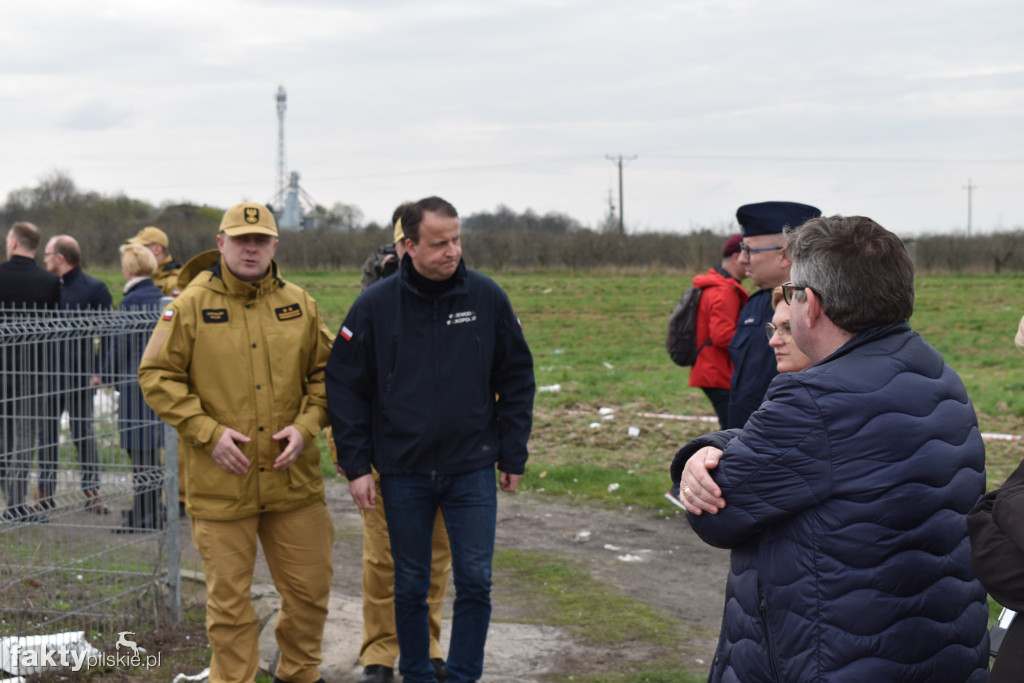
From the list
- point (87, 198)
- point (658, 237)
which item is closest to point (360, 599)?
point (658, 237)

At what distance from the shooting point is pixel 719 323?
22.7 feet

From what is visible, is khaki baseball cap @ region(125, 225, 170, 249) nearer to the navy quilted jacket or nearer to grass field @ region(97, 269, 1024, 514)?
grass field @ region(97, 269, 1024, 514)

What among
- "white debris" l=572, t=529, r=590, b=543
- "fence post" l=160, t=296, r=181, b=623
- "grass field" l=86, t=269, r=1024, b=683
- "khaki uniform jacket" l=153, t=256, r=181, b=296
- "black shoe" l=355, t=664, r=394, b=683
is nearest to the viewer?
"black shoe" l=355, t=664, r=394, b=683

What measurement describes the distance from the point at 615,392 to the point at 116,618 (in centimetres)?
798

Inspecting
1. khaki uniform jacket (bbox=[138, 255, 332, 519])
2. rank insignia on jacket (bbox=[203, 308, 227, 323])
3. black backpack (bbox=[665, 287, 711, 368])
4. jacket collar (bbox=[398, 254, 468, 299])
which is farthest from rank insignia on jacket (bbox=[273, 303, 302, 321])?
black backpack (bbox=[665, 287, 711, 368])

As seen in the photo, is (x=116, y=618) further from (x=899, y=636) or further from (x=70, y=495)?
(x=899, y=636)

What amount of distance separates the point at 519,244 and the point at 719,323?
29.9 m

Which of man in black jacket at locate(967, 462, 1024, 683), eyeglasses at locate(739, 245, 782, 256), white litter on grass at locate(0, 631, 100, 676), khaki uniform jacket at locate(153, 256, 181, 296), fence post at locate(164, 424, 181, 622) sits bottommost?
white litter on grass at locate(0, 631, 100, 676)

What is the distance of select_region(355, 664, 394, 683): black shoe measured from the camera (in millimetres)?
4641

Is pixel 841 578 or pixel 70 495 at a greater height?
pixel 841 578

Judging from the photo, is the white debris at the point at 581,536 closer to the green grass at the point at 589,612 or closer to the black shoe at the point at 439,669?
the green grass at the point at 589,612

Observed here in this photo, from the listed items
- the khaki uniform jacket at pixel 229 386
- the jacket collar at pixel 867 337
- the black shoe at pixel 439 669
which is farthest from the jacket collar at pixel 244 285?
the jacket collar at pixel 867 337

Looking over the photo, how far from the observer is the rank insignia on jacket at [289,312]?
4453mm

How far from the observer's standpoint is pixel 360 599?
5.95 meters
